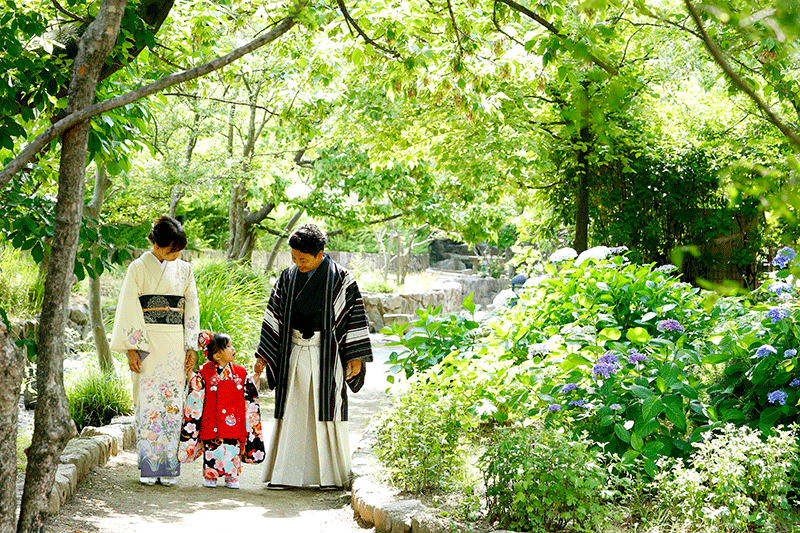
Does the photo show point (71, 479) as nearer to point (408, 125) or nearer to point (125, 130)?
point (125, 130)

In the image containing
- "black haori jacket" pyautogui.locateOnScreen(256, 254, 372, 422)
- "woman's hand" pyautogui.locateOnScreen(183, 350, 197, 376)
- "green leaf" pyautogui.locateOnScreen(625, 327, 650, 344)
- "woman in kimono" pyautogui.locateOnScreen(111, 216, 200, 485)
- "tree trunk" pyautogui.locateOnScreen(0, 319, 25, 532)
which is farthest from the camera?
"woman's hand" pyautogui.locateOnScreen(183, 350, 197, 376)

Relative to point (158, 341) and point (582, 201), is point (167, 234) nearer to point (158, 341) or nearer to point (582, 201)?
point (158, 341)

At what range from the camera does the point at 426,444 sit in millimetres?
3631

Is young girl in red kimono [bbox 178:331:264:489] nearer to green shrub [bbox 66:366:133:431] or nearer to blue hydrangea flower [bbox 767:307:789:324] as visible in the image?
green shrub [bbox 66:366:133:431]

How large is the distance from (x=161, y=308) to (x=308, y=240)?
1.03 m

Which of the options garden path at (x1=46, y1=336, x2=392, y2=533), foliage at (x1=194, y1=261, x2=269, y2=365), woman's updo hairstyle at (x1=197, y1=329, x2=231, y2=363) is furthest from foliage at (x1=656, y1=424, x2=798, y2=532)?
foliage at (x1=194, y1=261, x2=269, y2=365)

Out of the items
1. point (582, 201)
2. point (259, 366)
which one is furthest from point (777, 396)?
point (582, 201)

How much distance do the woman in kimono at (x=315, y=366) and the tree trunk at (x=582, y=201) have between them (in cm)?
498

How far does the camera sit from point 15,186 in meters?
3.75

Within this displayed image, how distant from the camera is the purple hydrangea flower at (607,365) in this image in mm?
3438

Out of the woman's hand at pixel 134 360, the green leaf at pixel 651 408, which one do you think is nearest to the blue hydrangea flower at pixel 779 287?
the green leaf at pixel 651 408

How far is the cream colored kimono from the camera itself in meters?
4.65

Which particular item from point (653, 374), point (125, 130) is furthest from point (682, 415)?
point (125, 130)

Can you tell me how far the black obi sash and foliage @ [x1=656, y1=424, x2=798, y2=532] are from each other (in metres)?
3.08
